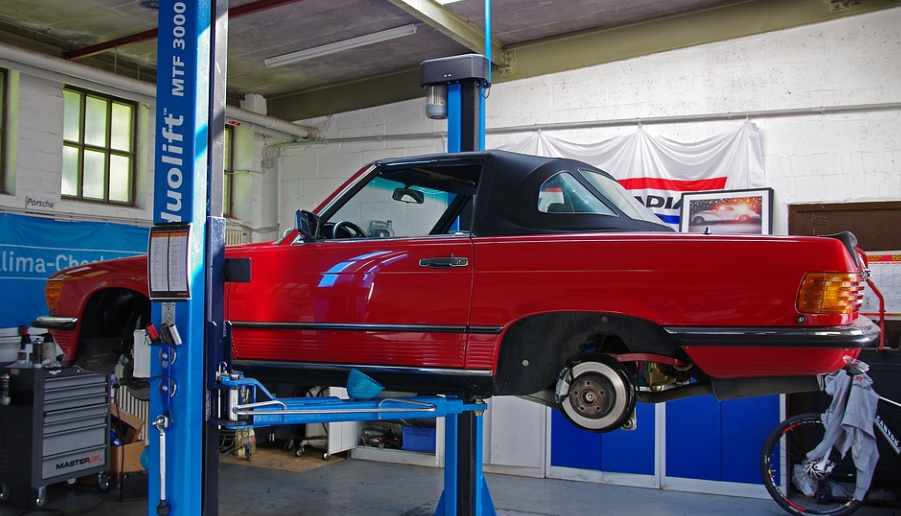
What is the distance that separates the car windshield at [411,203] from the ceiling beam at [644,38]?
9.47 feet

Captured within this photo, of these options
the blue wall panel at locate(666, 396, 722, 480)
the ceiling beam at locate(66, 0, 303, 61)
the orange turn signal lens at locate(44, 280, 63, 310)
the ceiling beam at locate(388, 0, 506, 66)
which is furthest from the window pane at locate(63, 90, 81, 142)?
the blue wall panel at locate(666, 396, 722, 480)

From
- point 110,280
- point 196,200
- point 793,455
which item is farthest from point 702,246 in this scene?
point 793,455

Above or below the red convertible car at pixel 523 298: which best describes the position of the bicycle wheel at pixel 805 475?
below

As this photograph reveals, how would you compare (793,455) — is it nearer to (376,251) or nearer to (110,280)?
(376,251)

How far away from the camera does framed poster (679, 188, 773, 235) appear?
20.9 feet

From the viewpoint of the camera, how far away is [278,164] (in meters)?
8.89

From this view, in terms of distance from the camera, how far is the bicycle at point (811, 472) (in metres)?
5.60

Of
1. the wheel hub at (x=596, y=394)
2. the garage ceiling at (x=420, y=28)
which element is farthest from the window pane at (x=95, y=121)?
the wheel hub at (x=596, y=394)

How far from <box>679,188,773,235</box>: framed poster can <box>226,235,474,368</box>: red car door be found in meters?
3.90

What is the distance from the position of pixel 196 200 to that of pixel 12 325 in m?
4.67

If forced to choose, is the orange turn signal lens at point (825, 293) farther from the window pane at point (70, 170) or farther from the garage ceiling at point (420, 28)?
the window pane at point (70, 170)

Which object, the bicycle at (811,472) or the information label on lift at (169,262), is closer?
the information label on lift at (169,262)

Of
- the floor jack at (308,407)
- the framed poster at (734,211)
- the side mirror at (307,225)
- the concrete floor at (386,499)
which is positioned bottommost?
the concrete floor at (386,499)

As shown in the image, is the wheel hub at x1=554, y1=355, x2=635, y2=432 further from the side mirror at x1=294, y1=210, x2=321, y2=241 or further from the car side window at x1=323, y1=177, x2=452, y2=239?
the side mirror at x1=294, y1=210, x2=321, y2=241
